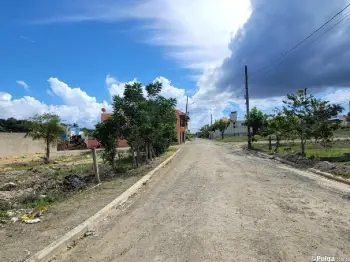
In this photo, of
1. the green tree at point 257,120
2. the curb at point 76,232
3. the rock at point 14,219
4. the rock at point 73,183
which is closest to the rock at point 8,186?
the rock at point 73,183

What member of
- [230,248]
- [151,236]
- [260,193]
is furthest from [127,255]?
[260,193]

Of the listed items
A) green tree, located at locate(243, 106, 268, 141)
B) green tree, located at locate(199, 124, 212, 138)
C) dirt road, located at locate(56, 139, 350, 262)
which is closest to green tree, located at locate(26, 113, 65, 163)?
green tree, located at locate(243, 106, 268, 141)

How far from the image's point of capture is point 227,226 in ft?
21.1

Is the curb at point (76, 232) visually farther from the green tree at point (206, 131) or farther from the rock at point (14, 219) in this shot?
the green tree at point (206, 131)

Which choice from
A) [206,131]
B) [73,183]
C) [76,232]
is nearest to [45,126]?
[73,183]

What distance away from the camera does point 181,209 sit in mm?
8102

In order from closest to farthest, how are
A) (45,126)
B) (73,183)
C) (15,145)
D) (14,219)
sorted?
(14,219), (73,183), (45,126), (15,145)

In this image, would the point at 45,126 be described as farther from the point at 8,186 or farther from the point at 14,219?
the point at 14,219

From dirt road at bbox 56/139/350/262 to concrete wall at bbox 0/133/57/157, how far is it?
3089 cm

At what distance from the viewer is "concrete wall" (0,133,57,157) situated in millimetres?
36250

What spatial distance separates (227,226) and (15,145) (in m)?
36.9

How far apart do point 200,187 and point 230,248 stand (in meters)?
5.92

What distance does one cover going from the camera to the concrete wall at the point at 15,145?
1427 inches

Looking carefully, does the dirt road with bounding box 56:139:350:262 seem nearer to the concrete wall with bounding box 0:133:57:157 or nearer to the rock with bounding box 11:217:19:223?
the rock with bounding box 11:217:19:223
